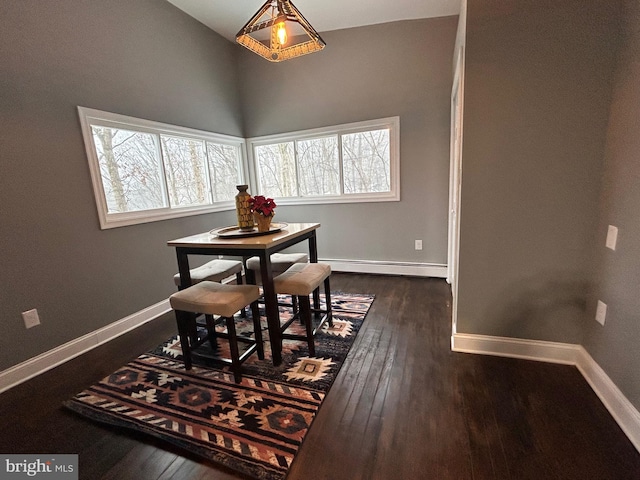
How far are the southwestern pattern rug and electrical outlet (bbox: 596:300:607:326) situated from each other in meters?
1.54

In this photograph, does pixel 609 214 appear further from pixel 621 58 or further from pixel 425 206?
pixel 425 206

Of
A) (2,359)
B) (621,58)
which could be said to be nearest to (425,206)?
(621,58)

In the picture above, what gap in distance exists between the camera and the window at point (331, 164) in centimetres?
361

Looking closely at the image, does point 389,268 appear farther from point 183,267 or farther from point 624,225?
point 183,267

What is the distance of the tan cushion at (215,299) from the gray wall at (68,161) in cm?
111

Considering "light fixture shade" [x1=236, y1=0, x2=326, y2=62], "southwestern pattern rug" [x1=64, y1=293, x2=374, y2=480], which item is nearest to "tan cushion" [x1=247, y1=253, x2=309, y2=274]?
"southwestern pattern rug" [x1=64, y1=293, x2=374, y2=480]

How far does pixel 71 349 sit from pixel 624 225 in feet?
12.2

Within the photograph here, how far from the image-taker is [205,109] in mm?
3531

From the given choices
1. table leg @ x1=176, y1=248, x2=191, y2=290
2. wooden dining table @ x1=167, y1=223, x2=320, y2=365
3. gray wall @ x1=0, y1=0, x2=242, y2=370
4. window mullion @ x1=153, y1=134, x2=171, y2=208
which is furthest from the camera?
window mullion @ x1=153, y1=134, x2=171, y2=208

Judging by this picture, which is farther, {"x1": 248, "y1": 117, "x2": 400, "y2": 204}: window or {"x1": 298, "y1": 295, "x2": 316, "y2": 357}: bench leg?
{"x1": 248, "y1": 117, "x2": 400, "y2": 204}: window

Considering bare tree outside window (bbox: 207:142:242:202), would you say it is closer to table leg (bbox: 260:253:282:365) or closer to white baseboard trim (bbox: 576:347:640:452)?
table leg (bbox: 260:253:282:365)

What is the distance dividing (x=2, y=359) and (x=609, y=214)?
12.6 ft

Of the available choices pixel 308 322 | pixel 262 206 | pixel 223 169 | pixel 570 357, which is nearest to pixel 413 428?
pixel 308 322

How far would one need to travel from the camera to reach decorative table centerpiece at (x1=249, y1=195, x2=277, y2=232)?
6.68 feet
